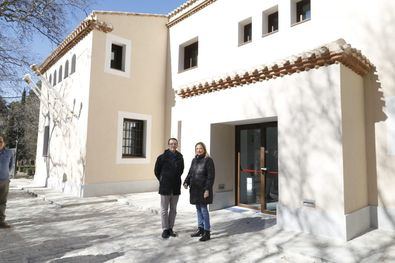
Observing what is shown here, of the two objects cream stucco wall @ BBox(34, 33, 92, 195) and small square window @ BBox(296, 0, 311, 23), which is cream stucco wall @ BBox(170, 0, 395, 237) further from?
cream stucco wall @ BBox(34, 33, 92, 195)

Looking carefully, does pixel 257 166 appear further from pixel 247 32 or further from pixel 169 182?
pixel 247 32

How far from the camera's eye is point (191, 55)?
12141 mm

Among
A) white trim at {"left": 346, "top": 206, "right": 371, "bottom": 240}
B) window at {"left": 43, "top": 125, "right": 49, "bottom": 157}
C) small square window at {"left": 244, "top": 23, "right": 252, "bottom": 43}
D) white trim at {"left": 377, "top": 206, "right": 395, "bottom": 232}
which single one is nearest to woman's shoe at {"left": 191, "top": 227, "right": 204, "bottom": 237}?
white trim at {"left": 346, "top": 206, "right": 371, "bottom": 240}

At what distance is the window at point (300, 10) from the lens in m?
8.22

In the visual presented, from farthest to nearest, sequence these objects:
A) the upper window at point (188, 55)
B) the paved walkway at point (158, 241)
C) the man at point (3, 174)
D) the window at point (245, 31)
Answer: the upper window at point (188, 55)
the window at point (245, 31)
the man at point (3, 174)
the paved walkway at point (158, 241)

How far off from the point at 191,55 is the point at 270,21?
3852 millimetres

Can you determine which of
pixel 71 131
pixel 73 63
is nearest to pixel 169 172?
pixel 71 131

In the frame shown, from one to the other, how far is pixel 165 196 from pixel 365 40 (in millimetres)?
5411

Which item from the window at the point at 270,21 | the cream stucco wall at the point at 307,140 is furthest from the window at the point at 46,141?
the window at the point at 270,21

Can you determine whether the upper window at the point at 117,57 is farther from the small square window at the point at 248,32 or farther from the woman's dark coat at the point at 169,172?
the woman's dark coat at the point at 169,172

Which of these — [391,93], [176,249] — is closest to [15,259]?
[176,249]

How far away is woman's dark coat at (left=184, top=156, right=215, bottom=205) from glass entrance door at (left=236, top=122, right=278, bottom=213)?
2348mm

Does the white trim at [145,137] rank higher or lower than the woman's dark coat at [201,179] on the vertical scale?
higher

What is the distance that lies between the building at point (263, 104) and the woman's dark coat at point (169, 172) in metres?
2.09
